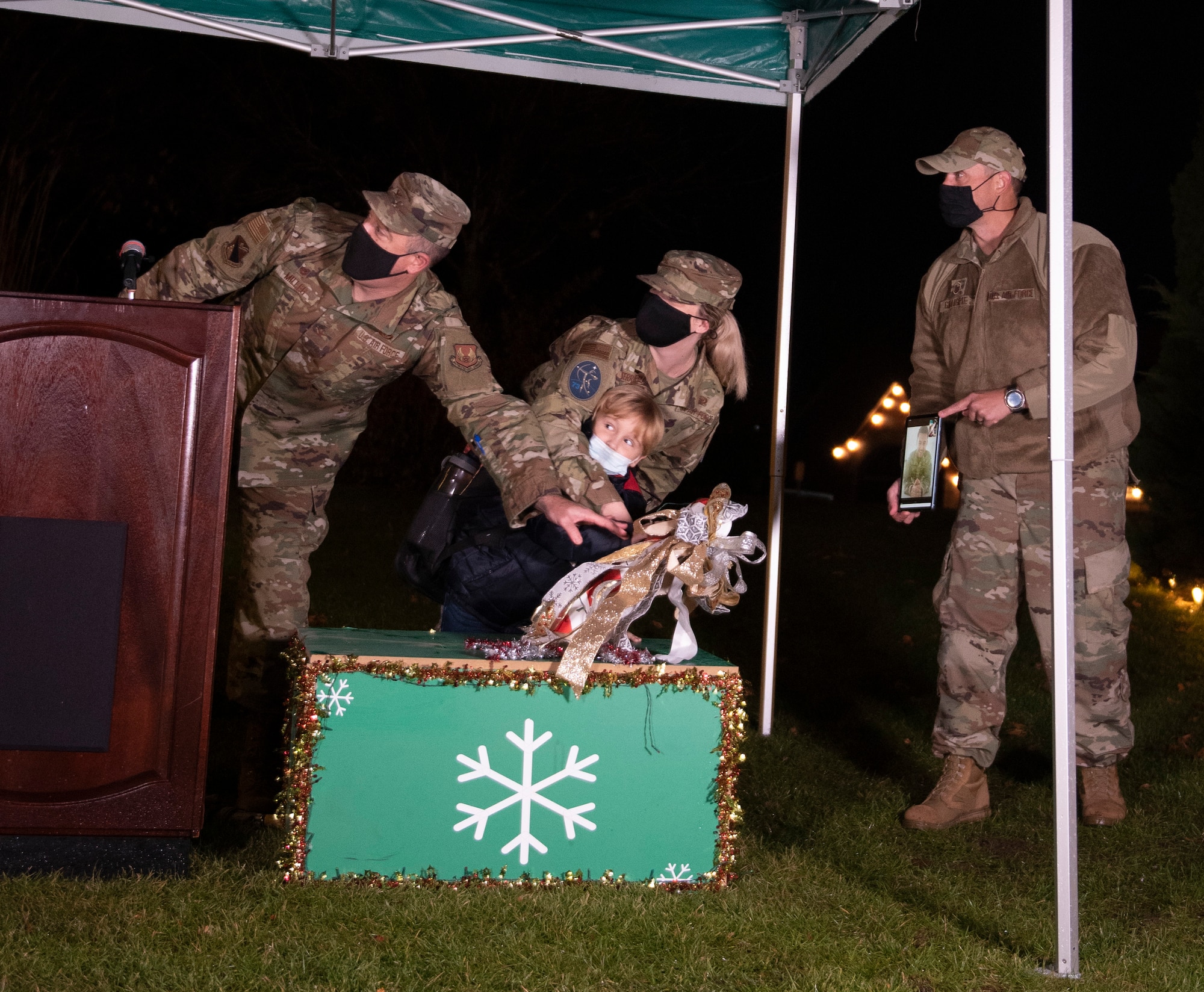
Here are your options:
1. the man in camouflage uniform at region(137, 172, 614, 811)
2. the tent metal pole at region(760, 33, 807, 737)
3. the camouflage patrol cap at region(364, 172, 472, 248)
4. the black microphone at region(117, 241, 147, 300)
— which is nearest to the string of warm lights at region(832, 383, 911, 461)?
the tent metal pole at region(760, 33, 807, 737)

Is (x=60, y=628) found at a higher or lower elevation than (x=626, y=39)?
lower

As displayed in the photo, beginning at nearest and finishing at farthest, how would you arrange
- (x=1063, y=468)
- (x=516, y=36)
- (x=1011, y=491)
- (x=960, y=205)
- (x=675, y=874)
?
1. (x=1063, y=468)
2. (x=675, y=874)
3. (x=960, y=205)
4. (x=1011, y=491)
5. (x=516, y=36)

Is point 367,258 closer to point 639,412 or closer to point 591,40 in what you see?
point 639,412

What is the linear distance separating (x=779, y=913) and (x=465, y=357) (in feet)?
6.06

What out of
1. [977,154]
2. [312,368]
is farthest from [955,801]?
[312,368]

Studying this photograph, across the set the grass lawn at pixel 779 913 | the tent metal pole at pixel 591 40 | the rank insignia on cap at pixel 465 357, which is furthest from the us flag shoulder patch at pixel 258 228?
the grass lawn at pixel 779 913

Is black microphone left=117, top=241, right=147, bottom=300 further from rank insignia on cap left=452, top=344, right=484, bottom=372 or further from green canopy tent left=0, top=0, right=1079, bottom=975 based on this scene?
green canopy tent left=0, top=0, right=1079, bottom=975

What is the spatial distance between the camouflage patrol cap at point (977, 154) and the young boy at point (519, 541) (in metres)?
1.20

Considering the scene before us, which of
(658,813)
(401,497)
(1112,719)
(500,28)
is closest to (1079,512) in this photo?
(1112,719)

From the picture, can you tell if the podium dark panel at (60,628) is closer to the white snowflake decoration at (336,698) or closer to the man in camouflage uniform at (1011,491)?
the white snowflake decoration at (336,698)

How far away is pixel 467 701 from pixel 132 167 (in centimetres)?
1683

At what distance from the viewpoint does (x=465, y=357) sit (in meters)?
3.89

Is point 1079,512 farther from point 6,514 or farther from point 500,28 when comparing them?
point 6,514

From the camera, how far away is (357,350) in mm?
3977
